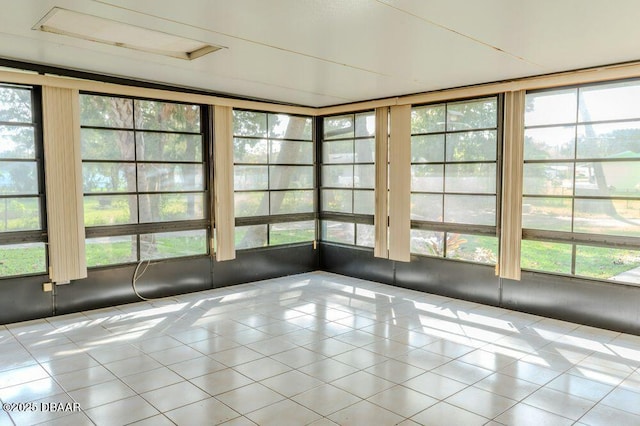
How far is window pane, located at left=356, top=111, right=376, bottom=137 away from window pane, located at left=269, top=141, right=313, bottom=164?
933 millimetres

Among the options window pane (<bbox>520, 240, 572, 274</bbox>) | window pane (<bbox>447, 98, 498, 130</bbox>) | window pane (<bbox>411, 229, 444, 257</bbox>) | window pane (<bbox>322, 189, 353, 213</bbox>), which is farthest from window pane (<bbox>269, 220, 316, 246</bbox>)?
window pane (<bbox>520, 240, 572, 274</bbox>)

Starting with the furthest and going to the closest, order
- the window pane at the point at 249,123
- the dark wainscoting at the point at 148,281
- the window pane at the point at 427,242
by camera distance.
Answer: the window pane at the point at 249,123 < the window pane at the point at 427,242 < the dark wainscoting at the point at 148,281

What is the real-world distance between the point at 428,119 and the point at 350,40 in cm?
271

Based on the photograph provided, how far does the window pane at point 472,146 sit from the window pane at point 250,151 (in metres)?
2.69

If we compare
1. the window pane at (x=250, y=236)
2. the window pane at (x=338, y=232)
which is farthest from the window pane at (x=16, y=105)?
the window pane at (x=338, y=232)

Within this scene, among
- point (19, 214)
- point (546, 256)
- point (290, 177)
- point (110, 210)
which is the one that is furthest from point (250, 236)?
point (546, 256)

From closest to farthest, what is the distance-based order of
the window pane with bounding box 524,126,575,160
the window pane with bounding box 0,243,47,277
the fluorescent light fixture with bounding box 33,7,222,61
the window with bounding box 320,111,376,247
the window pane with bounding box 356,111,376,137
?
the fluorescent light fixture with bounding box 33,7,222,61 → the window pane with bounding box 0,243,47,277 → the window pane with bounding box 524,126,575,160 → the window pane with bounding box 356,111,376,137 → the window with bounding box 320,111,376,247

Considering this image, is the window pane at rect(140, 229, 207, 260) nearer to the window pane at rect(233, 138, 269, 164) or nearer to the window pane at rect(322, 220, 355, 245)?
the window pane at rect(233, 138, 269, 164)

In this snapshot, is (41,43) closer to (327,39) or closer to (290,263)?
(327,39)

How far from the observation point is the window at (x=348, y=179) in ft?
22.8

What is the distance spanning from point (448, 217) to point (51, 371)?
182 inches

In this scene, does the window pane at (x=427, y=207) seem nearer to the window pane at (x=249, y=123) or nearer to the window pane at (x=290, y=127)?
the window pane at (x=290, y=127)

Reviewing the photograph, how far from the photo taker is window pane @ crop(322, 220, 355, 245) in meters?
7.28

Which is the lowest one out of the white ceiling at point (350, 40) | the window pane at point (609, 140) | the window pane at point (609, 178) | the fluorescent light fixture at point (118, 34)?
the window pane at point (609, 178)
